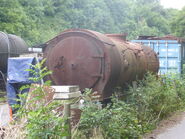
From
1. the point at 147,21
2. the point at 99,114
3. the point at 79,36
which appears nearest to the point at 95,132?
the point at 99,114

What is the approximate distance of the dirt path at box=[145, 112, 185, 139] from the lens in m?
7.98

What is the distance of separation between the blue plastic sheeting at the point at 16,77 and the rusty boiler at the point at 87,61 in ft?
4.10

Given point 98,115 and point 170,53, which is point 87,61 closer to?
point 98,115

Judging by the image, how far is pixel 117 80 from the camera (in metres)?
9.10

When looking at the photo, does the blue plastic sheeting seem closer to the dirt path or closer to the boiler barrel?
the dirt path

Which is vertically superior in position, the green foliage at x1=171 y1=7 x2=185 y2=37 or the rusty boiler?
the green foliage at x1=171 y1=7 x2=185 y2=37

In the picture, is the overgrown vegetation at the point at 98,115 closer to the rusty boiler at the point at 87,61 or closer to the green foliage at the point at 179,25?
the rusty boiler at the point at 87,61

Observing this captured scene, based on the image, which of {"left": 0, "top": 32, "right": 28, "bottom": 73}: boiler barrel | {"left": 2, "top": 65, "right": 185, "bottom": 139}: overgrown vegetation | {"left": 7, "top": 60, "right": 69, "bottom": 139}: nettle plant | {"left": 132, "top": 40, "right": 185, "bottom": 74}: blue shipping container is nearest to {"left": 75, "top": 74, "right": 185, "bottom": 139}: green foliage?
{"left": 2, "top": 65, "right": 185, "bottom": 139}: overgrown vegetation

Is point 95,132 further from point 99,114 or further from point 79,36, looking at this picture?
point 79,36

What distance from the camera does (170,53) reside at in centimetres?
1778

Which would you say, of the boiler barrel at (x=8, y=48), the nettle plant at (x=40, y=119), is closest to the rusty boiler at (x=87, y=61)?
the nettle plant at (x=40, y=119)

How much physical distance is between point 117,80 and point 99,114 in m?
2.72

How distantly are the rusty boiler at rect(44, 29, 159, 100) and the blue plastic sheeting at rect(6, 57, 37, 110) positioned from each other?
1.25 meters

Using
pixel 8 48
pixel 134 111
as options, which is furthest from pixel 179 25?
pixel 134 111
